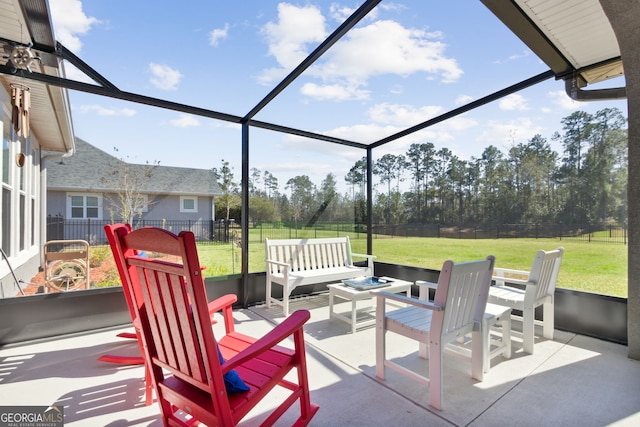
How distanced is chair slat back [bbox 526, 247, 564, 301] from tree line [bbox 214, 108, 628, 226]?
1169 mm

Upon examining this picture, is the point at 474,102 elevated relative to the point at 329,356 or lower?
elevated

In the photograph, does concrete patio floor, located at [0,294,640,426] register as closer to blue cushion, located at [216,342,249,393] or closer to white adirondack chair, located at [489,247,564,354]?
white adirondack chair, located at [489,247,564,354]

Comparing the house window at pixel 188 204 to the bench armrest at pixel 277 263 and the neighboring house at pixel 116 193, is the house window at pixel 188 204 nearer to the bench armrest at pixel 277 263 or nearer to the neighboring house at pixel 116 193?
the neighboring house at pixel 116 193

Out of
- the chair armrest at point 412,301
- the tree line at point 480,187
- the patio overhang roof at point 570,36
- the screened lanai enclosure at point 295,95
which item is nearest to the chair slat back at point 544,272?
the screened lanai enclosure at point 295,95

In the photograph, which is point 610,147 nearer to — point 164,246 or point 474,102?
point 474,102

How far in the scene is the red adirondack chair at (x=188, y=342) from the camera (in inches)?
46.7

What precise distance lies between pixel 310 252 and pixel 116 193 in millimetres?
2534

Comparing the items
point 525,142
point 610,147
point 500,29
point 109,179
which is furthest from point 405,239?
point 109,179

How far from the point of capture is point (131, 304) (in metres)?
1.80

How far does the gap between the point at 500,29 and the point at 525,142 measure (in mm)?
2055

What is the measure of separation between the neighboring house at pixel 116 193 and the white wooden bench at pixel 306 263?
980 mm

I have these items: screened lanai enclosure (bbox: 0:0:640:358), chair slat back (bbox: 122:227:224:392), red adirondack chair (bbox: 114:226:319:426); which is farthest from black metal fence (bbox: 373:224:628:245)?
chair slat back (bbox: 122:227:224:392)

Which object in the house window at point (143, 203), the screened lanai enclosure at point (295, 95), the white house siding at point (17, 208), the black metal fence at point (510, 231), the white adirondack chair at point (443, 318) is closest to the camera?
the white adirondack chair at point (443, 318)

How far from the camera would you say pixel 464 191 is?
4.85 metres
